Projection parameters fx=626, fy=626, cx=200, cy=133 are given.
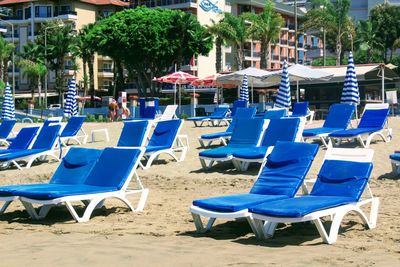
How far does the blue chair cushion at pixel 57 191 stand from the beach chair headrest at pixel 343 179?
246 centimetres

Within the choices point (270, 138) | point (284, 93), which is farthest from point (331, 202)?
point (284, 93)

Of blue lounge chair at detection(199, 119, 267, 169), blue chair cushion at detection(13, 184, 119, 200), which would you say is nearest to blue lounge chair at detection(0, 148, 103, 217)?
blue chair cushion at detection(13, 184, 119, 200)

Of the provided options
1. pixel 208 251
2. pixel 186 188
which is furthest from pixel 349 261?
pixel 186 188

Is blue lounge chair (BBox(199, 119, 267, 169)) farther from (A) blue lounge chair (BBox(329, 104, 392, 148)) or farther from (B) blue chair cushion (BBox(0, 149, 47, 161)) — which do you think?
(B) blue chair cushion (BBox(0, 149, 47, 161))

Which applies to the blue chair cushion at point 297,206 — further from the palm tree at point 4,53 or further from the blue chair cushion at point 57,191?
the palm tree at point 4,53

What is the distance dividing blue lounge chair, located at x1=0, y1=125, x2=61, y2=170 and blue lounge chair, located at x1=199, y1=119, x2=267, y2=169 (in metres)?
3.33

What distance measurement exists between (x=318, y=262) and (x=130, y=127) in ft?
27.4

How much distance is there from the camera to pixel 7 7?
2788 inches

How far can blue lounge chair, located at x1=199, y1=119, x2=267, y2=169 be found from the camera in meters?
11.6

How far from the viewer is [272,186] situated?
264 inches

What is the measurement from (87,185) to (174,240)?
7.31 feet

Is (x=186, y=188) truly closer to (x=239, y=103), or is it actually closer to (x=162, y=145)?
(x=162, y=145)

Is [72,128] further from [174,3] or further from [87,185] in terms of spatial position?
[174,3]

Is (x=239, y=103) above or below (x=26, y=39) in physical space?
below
